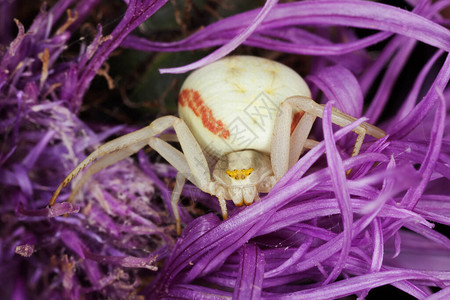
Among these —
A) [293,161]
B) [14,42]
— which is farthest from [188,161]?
[14,42]

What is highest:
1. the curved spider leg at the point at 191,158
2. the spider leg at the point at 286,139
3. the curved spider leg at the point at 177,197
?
the spider leg at the point at 286,139

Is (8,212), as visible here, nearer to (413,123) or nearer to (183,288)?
(183,288)

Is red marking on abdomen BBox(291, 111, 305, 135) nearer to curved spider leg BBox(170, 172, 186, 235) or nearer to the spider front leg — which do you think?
the spider front leg

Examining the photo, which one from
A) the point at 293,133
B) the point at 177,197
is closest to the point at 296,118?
the point at 293,133

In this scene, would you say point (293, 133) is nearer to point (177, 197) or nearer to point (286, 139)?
point (286, 139)

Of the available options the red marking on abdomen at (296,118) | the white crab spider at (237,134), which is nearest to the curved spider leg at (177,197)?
the white crab spider at (237,134)

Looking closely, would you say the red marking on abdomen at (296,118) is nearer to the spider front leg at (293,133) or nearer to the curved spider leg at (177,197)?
the spider front leg at (293,133)

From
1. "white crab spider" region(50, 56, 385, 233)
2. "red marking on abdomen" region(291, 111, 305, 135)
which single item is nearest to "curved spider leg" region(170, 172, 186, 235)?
"white crab spider" region(50, 56, 385, 233)
